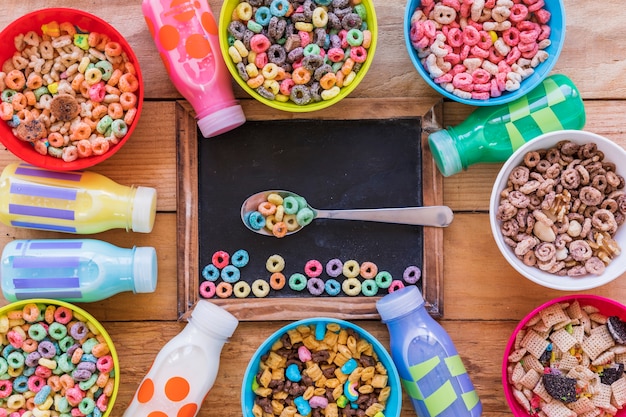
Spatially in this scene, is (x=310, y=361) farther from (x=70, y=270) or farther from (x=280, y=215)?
(x=70, y=270)

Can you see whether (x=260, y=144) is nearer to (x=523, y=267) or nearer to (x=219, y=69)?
(x=219, y=69)

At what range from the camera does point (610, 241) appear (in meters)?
0.88

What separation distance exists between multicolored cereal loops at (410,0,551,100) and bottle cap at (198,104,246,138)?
28 cm

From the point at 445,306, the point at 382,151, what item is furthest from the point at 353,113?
the point at 445,306

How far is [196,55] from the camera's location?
2.96ft

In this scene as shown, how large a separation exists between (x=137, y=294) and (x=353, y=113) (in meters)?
0.43

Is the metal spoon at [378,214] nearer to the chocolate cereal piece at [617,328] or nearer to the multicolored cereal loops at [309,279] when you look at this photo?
the multicolored cereal loops at [309,279]

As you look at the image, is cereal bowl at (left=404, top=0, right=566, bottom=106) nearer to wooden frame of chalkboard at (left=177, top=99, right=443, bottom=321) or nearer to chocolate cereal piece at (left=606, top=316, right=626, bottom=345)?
wooden frame of chalkboard at (left=177, top=99, right=443, bottom=321)

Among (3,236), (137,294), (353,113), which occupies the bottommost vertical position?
(137,294)

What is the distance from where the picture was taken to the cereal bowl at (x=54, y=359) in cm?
89

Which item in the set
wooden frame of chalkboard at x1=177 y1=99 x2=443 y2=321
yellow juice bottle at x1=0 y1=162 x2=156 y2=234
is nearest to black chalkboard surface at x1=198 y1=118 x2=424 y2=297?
wooden frame of chalkboard at x1=177 y1=99 x2=443 y2=321

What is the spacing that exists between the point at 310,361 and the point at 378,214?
0.79 feet

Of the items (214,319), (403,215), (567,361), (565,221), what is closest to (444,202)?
(403,215)

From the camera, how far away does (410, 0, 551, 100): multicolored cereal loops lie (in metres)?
0.90
